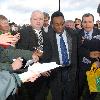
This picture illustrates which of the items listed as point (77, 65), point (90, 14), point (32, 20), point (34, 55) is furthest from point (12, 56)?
point (90, 14)

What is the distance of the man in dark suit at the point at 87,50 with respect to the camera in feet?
20.7

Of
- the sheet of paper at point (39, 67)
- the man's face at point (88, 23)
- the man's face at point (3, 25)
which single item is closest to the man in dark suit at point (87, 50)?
the man's face at point (88, 23)

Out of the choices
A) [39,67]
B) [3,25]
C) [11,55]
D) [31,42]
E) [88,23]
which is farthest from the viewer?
[88,23]

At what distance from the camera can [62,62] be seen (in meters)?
6.69

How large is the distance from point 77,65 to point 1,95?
13.7 ft

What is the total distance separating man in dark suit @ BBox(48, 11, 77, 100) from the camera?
22.0ft

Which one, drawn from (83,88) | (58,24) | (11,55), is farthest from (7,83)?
(83,88)

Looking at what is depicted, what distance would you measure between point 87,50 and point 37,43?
97 cm

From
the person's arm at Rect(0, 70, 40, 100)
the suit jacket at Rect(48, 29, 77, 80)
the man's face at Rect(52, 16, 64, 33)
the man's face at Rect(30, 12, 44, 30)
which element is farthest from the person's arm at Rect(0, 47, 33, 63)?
the person's arm at Rect(0, 70, 40, 100)

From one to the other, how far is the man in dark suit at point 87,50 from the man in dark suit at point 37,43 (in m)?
0.68

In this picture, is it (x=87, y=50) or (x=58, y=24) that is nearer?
(x=87, y=50)

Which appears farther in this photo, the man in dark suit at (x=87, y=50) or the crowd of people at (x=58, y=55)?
the crowd of people at (x=58, y=55)

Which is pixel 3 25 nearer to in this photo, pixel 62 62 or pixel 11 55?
pixel 11 55

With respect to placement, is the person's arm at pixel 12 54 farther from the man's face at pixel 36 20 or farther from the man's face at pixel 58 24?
the man's face at pixel 58 24
